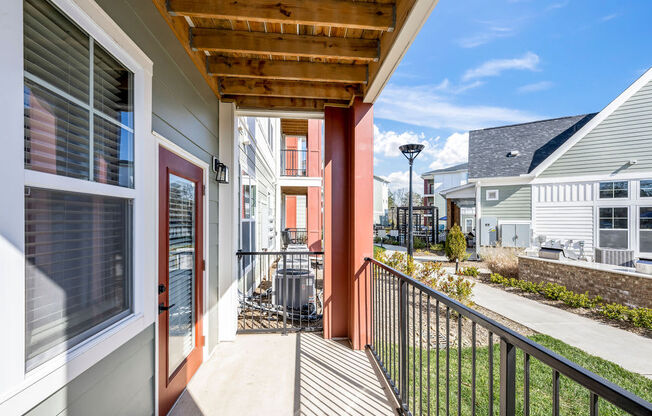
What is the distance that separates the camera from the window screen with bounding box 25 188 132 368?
948 mm

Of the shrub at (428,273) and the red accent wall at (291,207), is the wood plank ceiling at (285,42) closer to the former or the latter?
the shrub at (428,273)

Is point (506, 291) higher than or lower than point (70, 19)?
lower

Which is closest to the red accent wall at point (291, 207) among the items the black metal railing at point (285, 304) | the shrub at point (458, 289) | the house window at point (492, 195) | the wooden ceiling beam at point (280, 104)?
the house window at point (492, 195)

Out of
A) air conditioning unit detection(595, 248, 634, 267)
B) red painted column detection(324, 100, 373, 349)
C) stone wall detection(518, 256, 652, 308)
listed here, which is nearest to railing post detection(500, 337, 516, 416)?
red painted column detection(324, 100, 373, 349)

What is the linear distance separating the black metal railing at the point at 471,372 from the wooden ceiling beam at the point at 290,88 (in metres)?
1.81

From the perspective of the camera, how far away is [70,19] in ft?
3.64

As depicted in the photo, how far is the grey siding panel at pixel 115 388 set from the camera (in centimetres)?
105

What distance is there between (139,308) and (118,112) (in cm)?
105

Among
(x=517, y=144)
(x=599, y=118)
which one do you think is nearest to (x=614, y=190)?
(x=599, y=118)

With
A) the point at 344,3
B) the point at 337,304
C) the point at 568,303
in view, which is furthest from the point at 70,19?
the point at 568,303

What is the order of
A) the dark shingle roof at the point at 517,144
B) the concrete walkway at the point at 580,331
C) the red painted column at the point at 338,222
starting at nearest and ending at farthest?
the concrete walkway at the point at 580,331 < the red painted column at the point at 338,222 < the dark shingle roof at the point at 517,144

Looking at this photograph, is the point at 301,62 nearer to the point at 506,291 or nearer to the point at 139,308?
the point at 139,308

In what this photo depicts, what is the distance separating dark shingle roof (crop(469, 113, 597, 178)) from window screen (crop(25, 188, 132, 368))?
37.1 feet

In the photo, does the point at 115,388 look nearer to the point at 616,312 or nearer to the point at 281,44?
the point at 281,44
